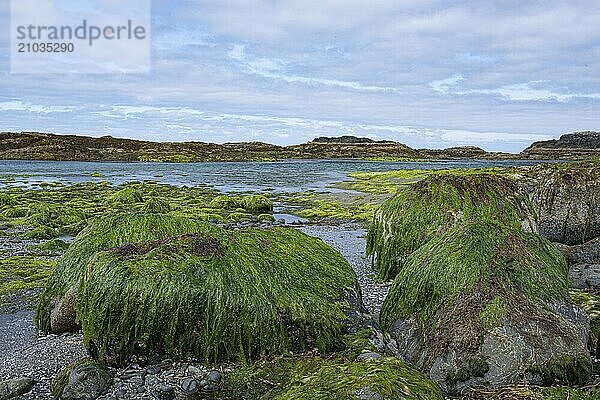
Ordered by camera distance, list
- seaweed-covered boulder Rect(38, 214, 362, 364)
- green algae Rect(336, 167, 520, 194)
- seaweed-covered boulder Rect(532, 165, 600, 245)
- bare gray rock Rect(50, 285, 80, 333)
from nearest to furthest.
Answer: seaweed-covered boulder Rect(38, 214, 362, 364) → bare gray rock Rect(50, 285, 80, 333) → seaweed-covered boulder Rect(532, 165, 600, 245) → green algae Rect(336, 167, 520, 194)

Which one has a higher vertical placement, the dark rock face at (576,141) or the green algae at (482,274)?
the dark rock face at (576,141)

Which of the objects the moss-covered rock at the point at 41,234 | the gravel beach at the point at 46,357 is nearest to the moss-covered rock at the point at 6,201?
the moss-covered rock at the point at 41,234

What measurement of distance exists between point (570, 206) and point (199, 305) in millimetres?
8300

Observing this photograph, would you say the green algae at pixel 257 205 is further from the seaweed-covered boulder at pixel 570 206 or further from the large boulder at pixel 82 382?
the large boulder at pixel 82 382

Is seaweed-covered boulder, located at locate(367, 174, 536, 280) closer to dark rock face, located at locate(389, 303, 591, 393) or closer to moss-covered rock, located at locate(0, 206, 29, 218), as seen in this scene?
dark rock face, located at locate(389, 303, 591, 393)

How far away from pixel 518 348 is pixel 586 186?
718cm

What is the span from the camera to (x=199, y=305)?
5.79m

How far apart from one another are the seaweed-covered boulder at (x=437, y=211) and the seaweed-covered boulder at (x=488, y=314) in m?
2.64

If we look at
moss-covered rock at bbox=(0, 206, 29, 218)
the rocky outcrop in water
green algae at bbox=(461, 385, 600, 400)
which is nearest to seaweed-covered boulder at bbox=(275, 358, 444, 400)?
green algae at bbox=(461, 385, 600, 400)

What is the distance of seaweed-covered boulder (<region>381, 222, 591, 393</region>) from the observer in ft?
16.0

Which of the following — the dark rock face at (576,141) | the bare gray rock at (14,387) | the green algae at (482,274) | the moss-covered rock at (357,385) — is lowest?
the bare gray rock at (14,387)

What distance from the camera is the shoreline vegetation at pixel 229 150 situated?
90.0 meters

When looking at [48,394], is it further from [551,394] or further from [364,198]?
[364,198]

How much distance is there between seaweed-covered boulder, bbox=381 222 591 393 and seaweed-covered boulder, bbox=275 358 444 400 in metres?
1.13
